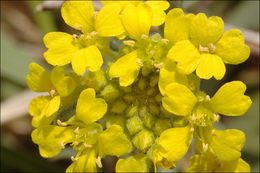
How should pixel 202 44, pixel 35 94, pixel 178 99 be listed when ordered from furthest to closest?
pixel 35 94
pixel 202 44
pixel 178 99

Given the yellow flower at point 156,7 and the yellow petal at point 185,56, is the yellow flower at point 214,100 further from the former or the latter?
the yellow flower at point 156,7

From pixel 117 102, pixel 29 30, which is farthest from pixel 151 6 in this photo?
pixel 29 30

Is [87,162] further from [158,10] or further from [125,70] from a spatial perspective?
[158,10]

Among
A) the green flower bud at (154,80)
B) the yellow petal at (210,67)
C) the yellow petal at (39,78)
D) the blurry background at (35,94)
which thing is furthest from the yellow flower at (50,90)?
the blurry background at (35,94)

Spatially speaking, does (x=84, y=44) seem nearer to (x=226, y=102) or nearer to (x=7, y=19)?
(x=226, y=102)

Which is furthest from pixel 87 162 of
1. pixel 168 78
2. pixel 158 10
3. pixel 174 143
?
pixel 158 10

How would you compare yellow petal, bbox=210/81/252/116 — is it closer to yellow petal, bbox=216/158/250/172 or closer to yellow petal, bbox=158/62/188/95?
yellow petal, bbox=158/62/188/95

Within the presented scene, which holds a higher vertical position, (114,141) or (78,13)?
(78,13)
